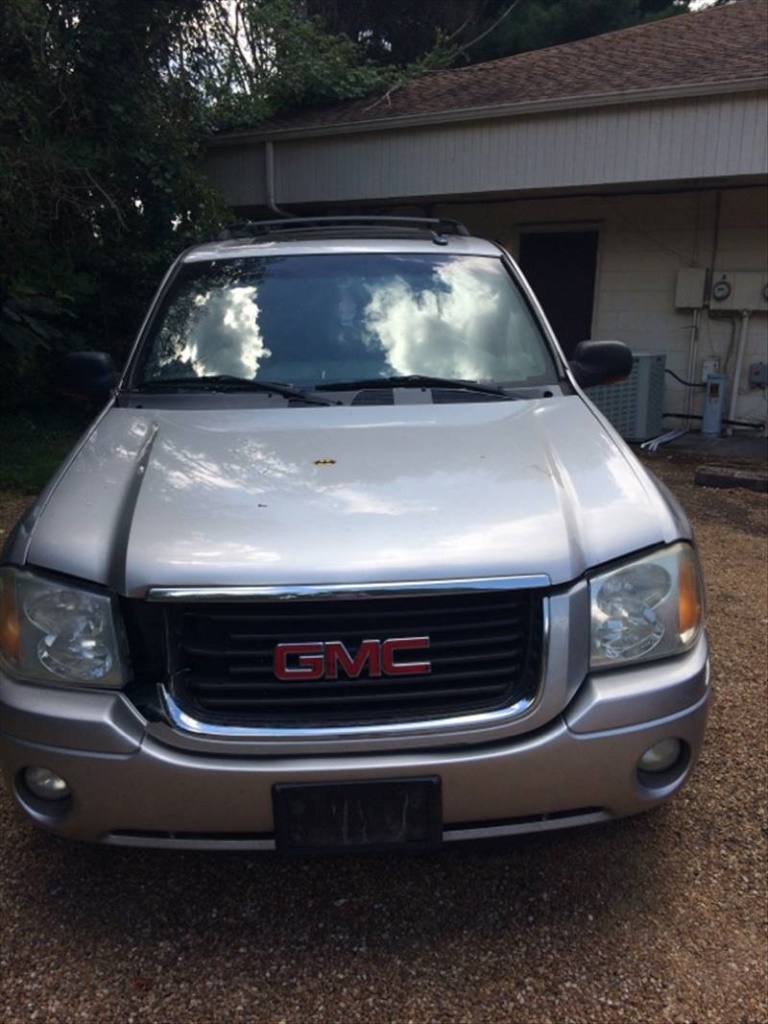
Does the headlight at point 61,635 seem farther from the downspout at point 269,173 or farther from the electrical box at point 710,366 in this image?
the downspout at point 269,173

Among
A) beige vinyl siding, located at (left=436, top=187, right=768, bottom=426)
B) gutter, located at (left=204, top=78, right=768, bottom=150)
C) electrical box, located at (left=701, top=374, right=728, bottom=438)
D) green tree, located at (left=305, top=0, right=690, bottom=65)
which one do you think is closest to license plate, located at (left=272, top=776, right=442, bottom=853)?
gutter, located at (left=204, top=78, right=768, bottom=150)

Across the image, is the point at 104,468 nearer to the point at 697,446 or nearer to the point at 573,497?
the point at 573,497

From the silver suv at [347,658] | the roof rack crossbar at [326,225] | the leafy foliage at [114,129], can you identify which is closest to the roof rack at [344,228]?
the roof rack crossbar at [326,225]

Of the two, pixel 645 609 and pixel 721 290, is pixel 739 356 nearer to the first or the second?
pixel 721 290

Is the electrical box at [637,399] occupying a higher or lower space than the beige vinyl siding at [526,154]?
lower

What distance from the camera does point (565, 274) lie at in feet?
35.4

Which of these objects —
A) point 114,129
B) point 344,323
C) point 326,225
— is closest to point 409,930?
point 344,323

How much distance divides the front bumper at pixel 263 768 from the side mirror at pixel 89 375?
64.6 inches

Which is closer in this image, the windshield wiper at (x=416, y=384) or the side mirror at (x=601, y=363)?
the windshield wiper at (x=416, y=384)

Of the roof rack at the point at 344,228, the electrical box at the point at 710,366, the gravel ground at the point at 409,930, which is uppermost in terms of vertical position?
the roof rack at the point at 344,228

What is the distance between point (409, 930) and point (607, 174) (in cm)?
841

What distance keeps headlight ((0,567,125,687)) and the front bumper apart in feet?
0.15

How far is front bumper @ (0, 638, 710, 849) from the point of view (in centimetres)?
199

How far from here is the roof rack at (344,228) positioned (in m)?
4.14
